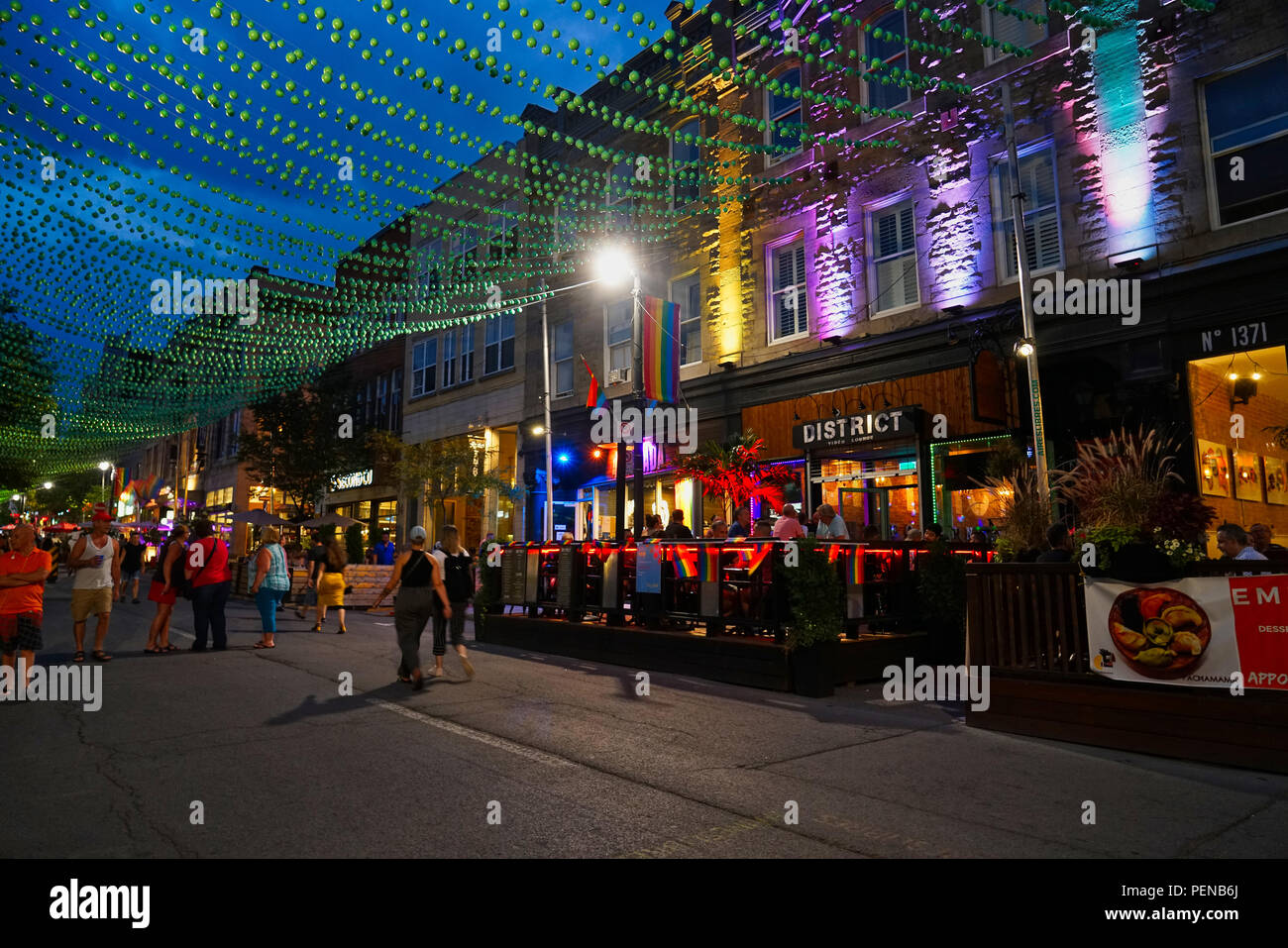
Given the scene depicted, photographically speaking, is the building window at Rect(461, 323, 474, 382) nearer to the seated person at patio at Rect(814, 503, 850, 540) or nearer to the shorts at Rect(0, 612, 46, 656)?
the seated person at patio at Rect(814, 503, 850, 540)

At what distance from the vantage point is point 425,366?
3128 cm

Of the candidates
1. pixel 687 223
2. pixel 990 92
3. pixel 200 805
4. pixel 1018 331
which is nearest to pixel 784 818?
pixel 200 805

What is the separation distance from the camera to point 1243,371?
12.1 metres

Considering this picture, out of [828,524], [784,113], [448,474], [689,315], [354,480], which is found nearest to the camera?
[828,524]

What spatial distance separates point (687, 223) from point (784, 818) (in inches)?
701

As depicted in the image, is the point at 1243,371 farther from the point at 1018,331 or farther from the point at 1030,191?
the point at 1030,191

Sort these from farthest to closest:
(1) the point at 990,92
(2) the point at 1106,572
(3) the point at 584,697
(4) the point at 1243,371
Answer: (1) the point at 990,92 → (4) the point at 1243,371 → (3) the point at 584,697 → (2) the point at 1106,572

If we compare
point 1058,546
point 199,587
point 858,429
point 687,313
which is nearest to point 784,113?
point 687,313

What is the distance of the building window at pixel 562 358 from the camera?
23922mm

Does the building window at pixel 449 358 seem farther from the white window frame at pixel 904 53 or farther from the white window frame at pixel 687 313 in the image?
the white window frame at pixel 904 53

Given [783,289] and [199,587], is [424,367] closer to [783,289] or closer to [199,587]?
[783,289]

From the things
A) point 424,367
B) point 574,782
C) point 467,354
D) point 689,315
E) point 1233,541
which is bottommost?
point 574,782

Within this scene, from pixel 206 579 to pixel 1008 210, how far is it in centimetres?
1463

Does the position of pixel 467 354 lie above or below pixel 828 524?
above
